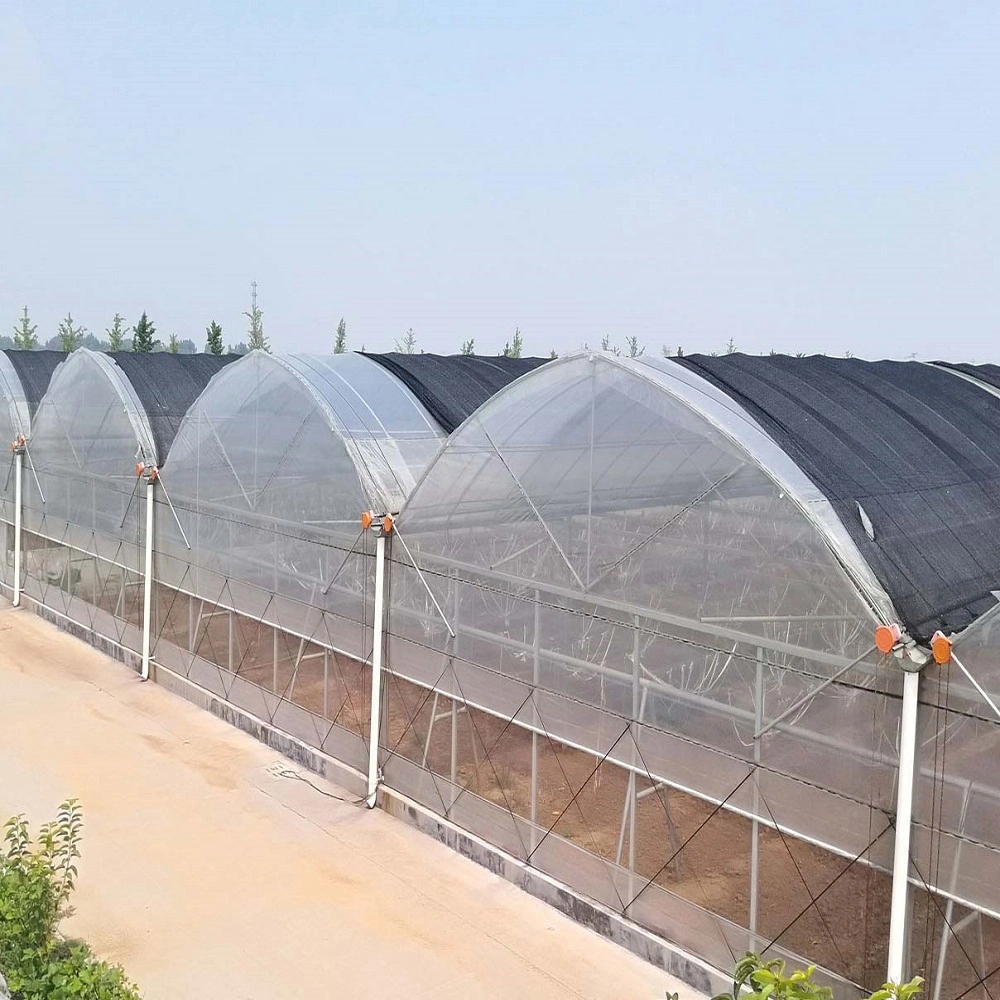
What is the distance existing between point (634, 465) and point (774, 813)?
3219 millimetres

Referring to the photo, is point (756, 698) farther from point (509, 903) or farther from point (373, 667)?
point (373, 667)

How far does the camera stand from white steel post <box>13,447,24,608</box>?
71.9 feet

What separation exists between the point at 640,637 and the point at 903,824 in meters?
2.81

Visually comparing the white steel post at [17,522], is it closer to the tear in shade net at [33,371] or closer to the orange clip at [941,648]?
the tear in shade net at [33,371]

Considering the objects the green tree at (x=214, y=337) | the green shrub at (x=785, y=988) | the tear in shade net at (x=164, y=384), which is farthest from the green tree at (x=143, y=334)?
the green shrub at (x=785, y=988)

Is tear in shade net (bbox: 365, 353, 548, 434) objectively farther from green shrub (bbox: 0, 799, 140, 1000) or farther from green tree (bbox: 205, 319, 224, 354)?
green tree (bbox: 205, 319, 224, 354)

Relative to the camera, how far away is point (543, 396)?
10484 mm

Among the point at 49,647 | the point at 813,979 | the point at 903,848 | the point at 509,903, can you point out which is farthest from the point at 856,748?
the point at 49,647

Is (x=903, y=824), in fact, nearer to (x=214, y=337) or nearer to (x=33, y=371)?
(x=33, y=371)

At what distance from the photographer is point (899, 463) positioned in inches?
376

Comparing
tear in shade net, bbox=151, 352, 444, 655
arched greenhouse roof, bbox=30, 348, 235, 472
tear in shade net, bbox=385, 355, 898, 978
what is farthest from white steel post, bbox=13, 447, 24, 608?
tear in shade net, bbox=385, 355, 898, 978

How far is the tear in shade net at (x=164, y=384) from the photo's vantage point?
18188 mm

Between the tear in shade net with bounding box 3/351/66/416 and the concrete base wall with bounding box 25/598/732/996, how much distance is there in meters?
9.59

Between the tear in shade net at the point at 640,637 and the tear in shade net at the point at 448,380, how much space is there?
375 cm
